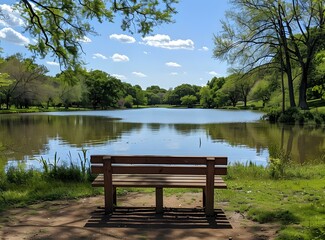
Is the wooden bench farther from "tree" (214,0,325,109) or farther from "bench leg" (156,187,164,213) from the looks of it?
"tree" (214,0,325,109)

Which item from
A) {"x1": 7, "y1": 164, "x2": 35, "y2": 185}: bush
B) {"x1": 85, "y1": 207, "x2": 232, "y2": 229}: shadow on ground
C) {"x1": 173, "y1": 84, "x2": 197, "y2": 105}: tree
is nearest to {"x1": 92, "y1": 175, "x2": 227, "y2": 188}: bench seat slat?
{"x1": 85, "y1": 207, "x2": 232, "y2": 229}: shadow on ground

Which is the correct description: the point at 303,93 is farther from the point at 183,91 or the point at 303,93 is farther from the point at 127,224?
the point at 183,91

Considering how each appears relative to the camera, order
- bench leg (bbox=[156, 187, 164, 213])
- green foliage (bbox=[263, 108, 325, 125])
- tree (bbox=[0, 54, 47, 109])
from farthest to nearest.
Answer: tree (bbox=[0, 54, 47, 109]) → green foliage (bbox=[263, 108, 325, 125]) → bench leg (bbox=[156, 187, 164, 213])

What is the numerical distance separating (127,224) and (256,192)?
3.02m

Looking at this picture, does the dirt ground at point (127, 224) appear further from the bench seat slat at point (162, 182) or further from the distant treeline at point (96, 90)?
the distant treeline at point (96, 90)

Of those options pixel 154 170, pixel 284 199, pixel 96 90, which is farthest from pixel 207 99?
pixel 154 170

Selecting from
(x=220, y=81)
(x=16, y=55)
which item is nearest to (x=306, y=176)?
(x=16, y=55)

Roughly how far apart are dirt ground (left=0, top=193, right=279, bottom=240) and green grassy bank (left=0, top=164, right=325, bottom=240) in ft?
1.01

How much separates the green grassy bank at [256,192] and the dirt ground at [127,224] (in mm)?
307

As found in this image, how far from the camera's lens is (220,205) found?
589cm

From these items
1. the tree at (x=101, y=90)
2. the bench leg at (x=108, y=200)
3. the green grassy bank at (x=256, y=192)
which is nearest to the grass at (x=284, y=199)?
the green grassy bank at (x=256, y=192)

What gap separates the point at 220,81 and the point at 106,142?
119 metres

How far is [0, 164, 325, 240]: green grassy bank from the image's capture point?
4.88m

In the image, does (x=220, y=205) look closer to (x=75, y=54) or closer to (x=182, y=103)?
(x=75, y=54)
